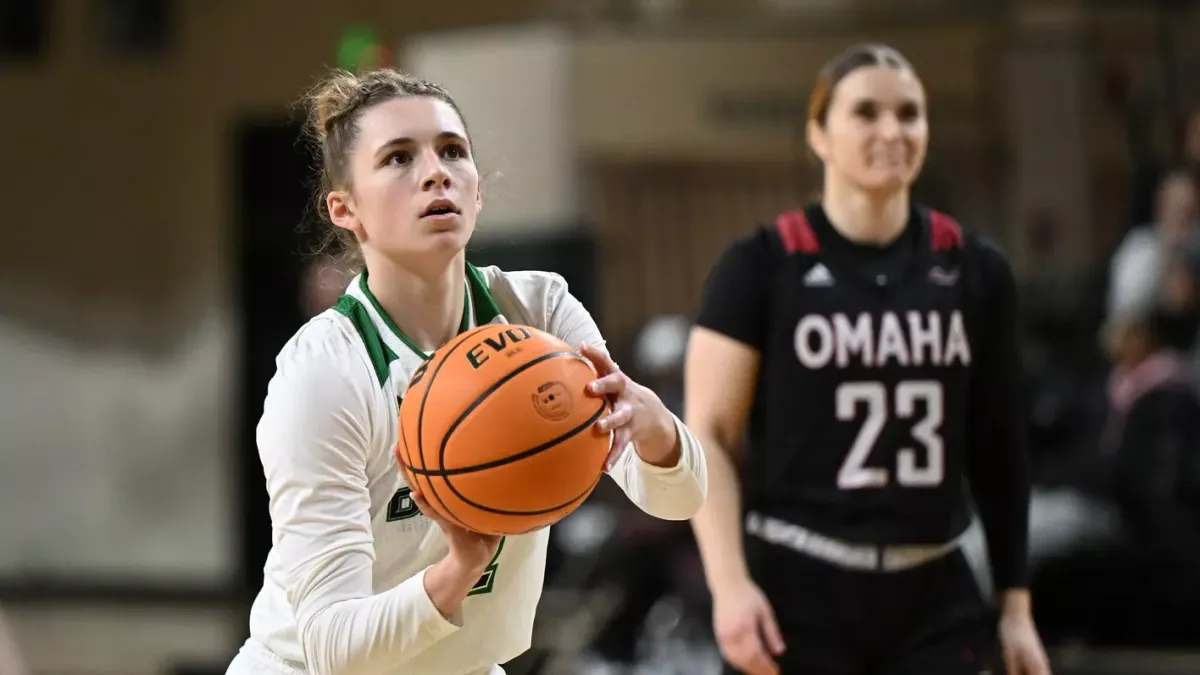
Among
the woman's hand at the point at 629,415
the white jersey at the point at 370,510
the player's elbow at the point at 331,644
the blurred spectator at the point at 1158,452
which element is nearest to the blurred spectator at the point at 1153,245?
the blurred spectator at the point at 1158,452

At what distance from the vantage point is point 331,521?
1701 mm

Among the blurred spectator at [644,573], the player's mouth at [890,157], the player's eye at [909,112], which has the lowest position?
the blurred spectator at [644,573]

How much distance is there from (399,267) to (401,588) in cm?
43

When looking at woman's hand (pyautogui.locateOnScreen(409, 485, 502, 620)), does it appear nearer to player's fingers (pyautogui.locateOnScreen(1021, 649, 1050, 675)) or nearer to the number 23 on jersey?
the number 23 on jersey

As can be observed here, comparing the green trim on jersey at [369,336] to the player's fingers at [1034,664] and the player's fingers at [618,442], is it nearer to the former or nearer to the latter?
the player's fingers at [618,442]

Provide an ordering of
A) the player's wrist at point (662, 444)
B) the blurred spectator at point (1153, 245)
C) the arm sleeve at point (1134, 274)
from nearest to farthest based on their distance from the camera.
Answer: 1. the player's wrist at point (662, 444)
2. the blurred spectator at point (1153, 245)
3. the arm sleeve at point (1134, 274)

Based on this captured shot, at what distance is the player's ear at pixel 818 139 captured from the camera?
2857mm

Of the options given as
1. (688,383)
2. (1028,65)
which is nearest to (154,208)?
(1028,65)

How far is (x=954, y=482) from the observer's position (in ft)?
9.07

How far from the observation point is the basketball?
161 centimetres

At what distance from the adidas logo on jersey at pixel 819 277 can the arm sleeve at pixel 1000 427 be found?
31 centimetres

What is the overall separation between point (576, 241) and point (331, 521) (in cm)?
490

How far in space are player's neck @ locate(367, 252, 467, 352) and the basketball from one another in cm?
22

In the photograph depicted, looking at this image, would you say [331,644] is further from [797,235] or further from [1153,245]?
[1153,245]
